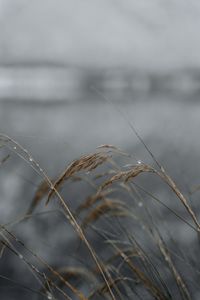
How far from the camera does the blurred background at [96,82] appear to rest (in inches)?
66.2

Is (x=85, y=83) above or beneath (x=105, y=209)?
above

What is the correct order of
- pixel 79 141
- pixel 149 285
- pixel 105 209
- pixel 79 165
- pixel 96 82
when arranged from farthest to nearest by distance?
pixel 96 82, pixel 79 141, pixel 105 209, pixel 149 285, pixel 79 165

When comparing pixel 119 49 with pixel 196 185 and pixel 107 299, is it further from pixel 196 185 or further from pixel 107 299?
pixel 107 299

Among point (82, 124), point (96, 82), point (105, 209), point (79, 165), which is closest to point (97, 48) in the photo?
point (96, 82)

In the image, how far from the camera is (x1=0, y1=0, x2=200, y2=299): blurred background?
168 centimetres

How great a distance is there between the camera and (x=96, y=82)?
1815mm

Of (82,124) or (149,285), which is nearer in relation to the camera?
(149,285)

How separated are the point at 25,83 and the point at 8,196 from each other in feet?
1.12

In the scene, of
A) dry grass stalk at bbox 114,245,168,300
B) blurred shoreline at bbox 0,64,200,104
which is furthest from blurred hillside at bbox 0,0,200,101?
dry grass stalk at bbox 114,245,168,300

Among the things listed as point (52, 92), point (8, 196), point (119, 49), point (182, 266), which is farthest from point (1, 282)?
point (119, 49)

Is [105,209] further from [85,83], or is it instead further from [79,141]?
[85,83]

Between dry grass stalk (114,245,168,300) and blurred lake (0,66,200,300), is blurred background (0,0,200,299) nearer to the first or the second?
blurred lake (0,66,200,300)

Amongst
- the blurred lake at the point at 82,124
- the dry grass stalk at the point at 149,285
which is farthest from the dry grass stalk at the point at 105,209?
the blurred lake at the point at 82,124

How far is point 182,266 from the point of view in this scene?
1.56 metres
